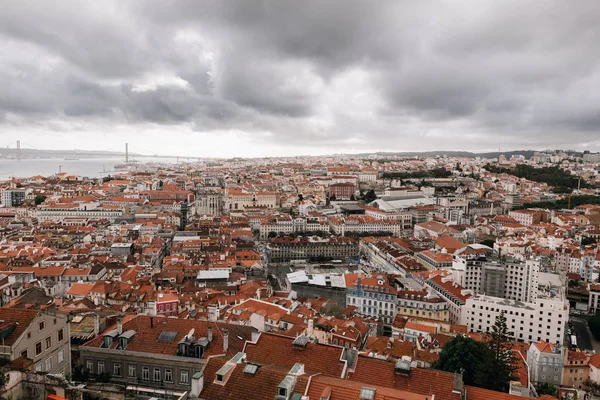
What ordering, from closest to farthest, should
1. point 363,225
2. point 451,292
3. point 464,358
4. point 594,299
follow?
1. point 464,358
2. point 451,292
3. point 594,299
4. point 363,225

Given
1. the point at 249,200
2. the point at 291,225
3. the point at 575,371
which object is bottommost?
the point at 575,371

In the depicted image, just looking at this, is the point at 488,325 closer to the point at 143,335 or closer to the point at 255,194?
the point at 143,335

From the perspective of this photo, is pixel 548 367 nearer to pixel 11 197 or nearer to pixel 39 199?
pixel 39 199

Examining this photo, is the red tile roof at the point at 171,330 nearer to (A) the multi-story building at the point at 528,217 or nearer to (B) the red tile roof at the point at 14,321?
(B) the red tile roof at the point at 14,321

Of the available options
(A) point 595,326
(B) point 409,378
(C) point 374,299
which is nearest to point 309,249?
(C) point 374,299

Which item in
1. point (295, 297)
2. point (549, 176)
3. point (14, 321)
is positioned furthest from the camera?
point (549, 176)

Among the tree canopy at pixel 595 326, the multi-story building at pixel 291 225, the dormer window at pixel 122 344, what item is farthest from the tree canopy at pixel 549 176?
the dormer window at pixel 122 344
